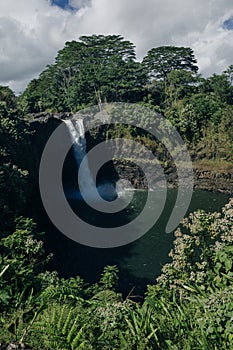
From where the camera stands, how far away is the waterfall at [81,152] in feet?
93.1

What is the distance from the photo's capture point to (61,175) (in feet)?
87.3

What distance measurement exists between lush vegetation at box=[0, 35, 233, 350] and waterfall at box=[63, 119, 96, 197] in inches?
139

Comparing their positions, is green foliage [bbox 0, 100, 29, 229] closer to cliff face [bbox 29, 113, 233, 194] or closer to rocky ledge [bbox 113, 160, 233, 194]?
cliff face [bbox 29, 113, 233, 194]

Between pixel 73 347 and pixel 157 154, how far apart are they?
89.7ft

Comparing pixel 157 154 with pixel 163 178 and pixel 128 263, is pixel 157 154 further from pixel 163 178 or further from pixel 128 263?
pixel 128 263

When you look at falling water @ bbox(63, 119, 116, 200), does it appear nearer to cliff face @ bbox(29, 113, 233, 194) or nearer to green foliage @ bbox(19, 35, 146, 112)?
cliff face @ bbox(29, 113, 233, 194)

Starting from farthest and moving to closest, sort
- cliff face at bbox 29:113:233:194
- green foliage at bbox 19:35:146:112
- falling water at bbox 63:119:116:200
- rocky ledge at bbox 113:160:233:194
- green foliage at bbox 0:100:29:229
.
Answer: green foliage at bbox 19:35:146:112
rocky ledge at bbox 113:160:233:194
falling water at bbox 63:119:116:200
cliff face at bbox 29:113:233:194
green foliage at bbox 0:100:29:229

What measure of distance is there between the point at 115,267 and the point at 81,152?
1693cm

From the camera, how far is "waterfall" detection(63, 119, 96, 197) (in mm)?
28391

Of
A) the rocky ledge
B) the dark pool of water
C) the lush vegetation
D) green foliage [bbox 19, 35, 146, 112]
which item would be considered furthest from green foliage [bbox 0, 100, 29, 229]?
green foliage [bbox 19, 35, 146, 112]

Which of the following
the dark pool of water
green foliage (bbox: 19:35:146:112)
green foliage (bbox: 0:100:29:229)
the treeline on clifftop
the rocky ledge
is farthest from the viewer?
green foliage (bbox: 19:35:146:112)

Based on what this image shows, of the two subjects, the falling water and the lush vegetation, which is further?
the falling water

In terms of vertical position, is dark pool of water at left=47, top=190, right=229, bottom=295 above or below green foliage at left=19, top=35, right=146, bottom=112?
below

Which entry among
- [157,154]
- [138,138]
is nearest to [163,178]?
[157,154]
